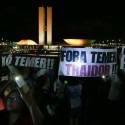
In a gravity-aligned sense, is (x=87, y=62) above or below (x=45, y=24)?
below

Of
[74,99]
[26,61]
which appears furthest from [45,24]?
[74,99]

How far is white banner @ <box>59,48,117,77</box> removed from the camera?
7840 millimetres

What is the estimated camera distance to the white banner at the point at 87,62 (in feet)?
25.7

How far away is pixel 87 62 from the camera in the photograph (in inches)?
312

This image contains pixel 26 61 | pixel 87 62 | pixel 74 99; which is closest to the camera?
pixel 87 62

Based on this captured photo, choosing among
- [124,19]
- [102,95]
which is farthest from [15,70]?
[124,19]

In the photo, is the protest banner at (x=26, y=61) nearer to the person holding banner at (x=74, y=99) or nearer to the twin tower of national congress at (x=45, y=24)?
the person holding banner at (x=74, y=99)

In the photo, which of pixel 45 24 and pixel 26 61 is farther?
pixel 45 24

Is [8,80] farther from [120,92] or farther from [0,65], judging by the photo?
[120,92]

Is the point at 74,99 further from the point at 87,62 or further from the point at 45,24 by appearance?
the point at 45,24

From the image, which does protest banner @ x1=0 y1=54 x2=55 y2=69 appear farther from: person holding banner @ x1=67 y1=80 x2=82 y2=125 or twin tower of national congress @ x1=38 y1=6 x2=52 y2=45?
twin tower of national congress @ x1=38 y1=6 x2=52 y2=45

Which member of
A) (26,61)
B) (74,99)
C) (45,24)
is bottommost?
(74,99)

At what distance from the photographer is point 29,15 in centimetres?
2788

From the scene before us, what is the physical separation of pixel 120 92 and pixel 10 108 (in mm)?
2359
